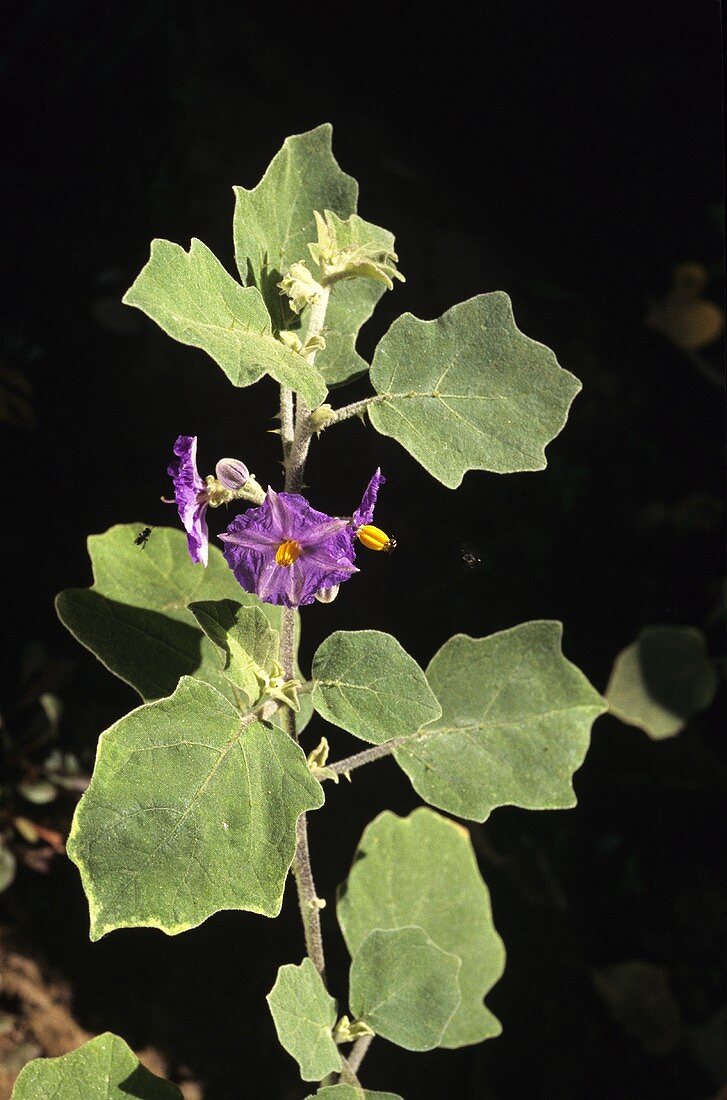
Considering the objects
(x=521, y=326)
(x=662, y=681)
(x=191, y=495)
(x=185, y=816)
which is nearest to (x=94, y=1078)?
(x=185, y=816)

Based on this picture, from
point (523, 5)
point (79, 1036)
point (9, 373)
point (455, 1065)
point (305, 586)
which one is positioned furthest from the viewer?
point (523, 5)

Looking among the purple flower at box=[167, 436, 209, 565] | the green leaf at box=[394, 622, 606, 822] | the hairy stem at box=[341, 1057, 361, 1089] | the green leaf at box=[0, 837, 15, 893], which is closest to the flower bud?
the purple flower at box=[167, 436, 209, 565]

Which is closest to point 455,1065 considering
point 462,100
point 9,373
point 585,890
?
point 585,890

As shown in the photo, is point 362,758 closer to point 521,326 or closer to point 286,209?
point 286,209

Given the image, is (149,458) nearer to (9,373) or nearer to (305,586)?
(9,373)

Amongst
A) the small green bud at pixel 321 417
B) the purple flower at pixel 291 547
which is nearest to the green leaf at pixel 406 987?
the purple flower at pixel 291 547
